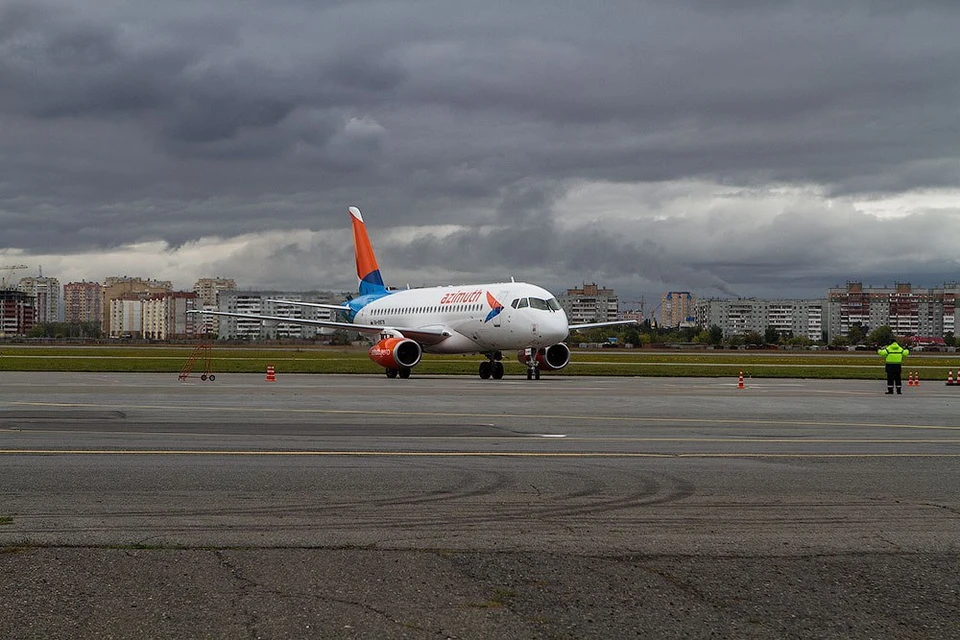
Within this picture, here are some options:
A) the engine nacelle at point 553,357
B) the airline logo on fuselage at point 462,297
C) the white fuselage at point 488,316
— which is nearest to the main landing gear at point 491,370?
the white fuselage at point 488,316

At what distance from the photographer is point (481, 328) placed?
1549 inches

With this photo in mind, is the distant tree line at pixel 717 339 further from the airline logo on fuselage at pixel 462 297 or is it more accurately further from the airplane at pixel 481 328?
the airline logo on fuselage at pixel 462 297

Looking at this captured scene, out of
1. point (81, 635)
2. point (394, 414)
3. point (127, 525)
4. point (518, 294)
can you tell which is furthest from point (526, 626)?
point (518, 294)

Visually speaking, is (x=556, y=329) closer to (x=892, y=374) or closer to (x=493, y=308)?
(x=493, y=308)

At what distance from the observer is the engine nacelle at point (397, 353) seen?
1499 inches

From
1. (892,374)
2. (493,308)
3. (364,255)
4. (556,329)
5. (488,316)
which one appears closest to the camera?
(892,374)

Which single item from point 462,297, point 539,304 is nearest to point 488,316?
point 539,304

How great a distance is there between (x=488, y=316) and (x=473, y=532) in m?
31.1

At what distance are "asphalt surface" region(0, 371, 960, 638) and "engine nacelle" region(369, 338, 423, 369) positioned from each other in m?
21.5

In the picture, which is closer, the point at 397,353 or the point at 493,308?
the point at 397,353

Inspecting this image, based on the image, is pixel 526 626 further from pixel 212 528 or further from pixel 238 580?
pixel 212 528

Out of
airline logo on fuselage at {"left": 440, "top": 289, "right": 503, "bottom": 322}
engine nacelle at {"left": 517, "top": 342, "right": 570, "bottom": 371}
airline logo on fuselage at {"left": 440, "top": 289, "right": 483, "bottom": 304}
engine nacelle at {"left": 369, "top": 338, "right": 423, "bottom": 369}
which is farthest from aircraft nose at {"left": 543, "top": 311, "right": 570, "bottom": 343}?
engine nacelle at {"left": 369, "top": 338, "right": 423, "bottom": 369}

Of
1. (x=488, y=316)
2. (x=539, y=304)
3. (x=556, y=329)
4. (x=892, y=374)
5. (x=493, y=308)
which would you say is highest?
(x=539, y=304)

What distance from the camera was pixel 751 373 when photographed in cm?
4219
